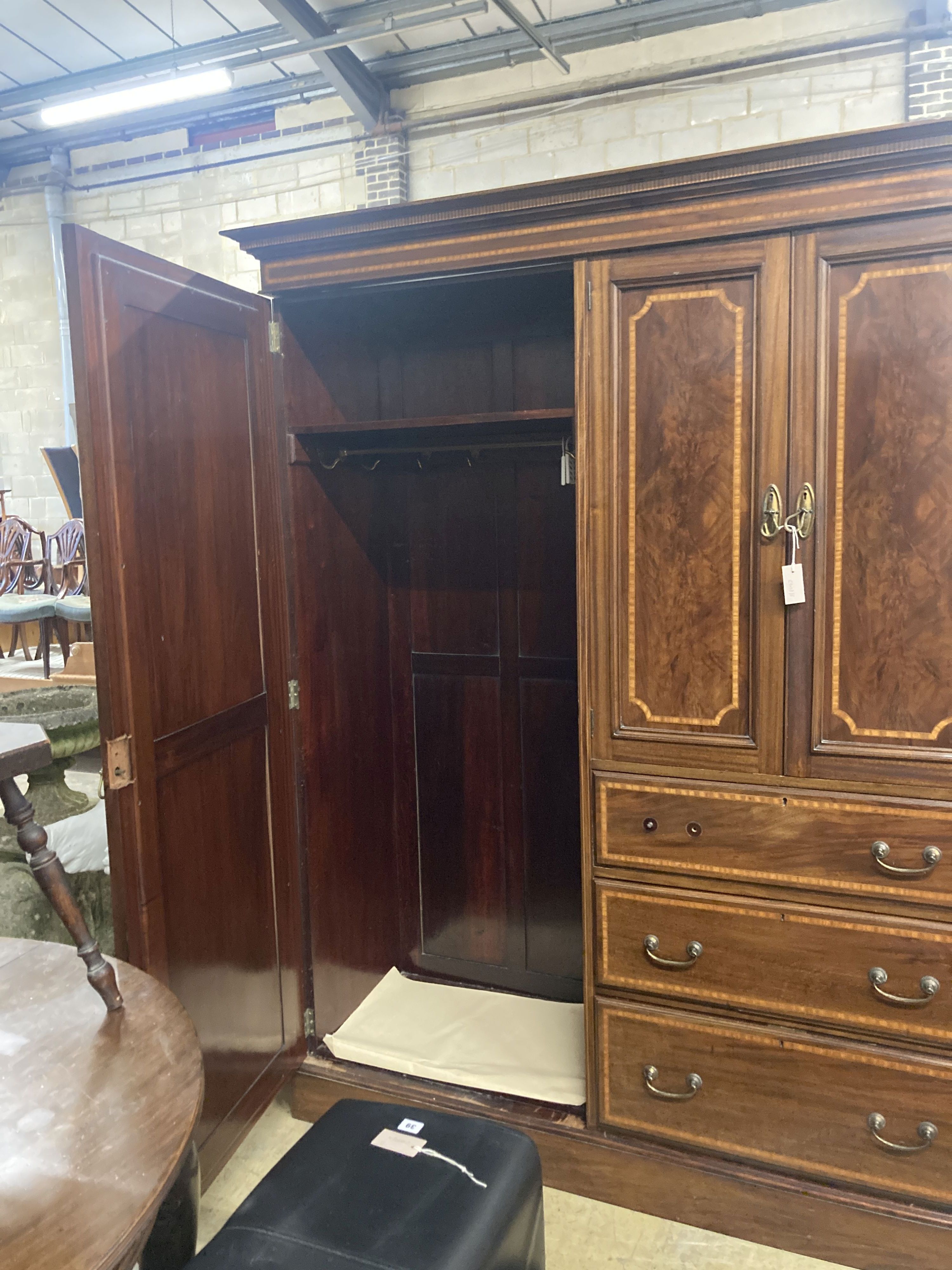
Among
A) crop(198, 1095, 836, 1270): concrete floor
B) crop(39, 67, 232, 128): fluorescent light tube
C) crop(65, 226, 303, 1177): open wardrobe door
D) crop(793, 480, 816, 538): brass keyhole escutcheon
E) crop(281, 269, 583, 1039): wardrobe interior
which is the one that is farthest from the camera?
crop(39, 67, 232, 128): fluorescent light tube

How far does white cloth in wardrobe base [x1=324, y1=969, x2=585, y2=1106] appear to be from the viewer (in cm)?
219

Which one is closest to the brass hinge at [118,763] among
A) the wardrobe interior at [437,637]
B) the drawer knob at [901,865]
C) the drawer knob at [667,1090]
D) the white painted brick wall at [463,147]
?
the wardrobe interior at [437,637]

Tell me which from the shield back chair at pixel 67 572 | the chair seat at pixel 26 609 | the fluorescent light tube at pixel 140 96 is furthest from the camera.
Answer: the shield back chair at pixel 67 572

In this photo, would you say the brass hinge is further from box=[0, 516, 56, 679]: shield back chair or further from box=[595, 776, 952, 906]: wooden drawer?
box=[0, 516, 56, 679]: shield back chair

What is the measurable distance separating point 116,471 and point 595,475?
0.93 meters

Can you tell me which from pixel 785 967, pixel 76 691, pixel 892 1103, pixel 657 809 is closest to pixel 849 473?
pixel 657 809

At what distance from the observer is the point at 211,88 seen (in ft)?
14.4

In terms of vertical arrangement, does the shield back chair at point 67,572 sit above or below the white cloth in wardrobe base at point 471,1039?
above

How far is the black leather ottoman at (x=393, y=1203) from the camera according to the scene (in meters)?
1.24

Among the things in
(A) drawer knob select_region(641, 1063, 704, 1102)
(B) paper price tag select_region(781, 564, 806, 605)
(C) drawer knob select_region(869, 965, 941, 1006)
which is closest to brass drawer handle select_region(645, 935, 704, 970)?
(A) drawer knob select_region(641, 1063, 704, 1102)

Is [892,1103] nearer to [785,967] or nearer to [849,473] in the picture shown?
[785,967]

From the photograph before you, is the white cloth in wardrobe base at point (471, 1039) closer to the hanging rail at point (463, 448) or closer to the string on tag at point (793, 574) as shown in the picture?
the string on tag at point (793, 574)

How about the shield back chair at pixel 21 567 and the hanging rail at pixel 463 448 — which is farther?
the shield back chair at pixel 21 567

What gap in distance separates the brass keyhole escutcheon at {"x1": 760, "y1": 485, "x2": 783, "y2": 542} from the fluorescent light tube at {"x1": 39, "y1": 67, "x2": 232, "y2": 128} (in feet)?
12.7
